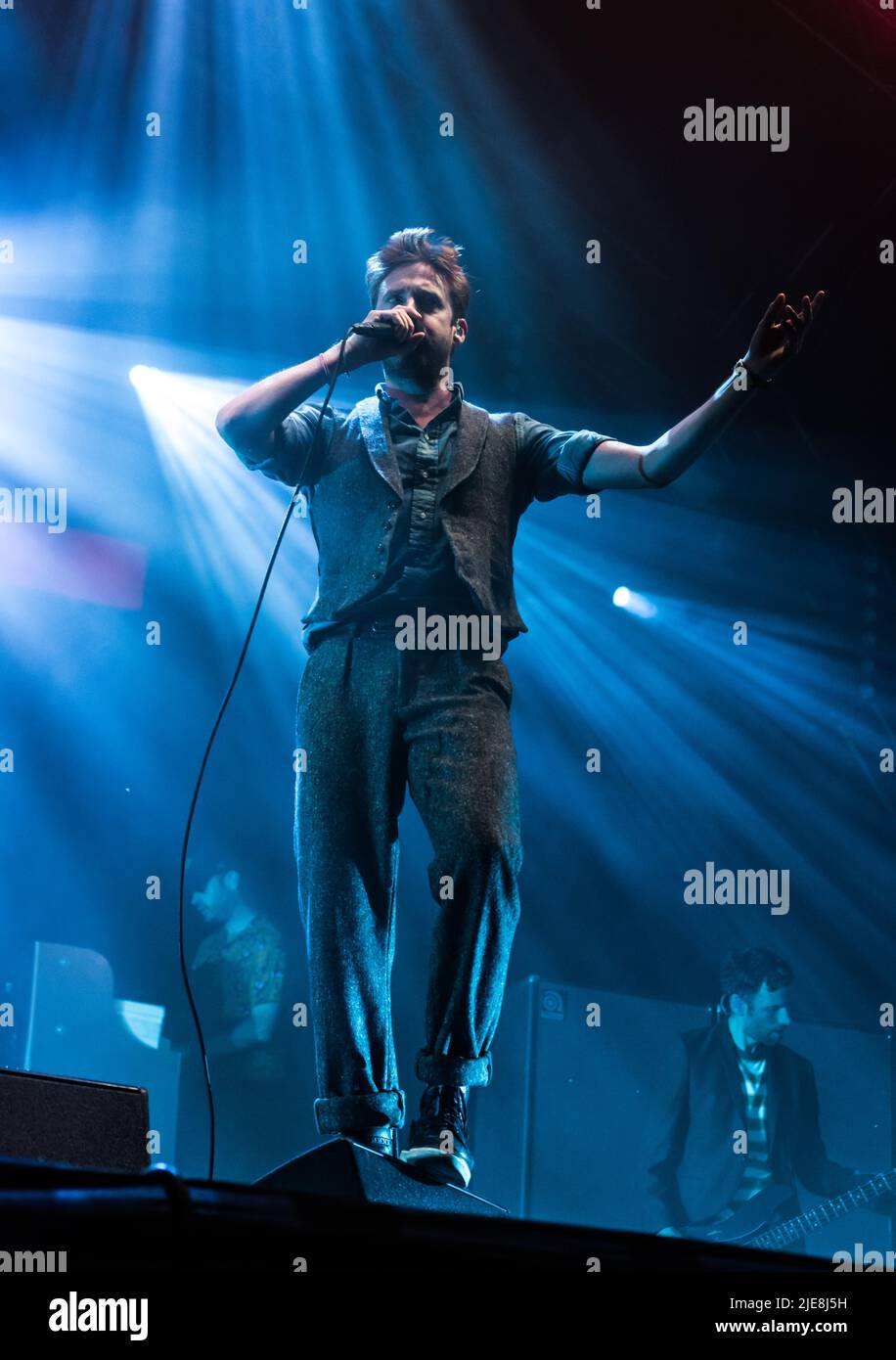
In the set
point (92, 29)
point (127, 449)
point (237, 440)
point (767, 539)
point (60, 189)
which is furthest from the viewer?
point (767, 539)

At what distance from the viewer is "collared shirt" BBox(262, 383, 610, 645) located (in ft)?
7.25

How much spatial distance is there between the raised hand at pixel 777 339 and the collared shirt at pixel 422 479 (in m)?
0.33

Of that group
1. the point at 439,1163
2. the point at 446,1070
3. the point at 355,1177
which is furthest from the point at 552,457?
the point at 355,1177

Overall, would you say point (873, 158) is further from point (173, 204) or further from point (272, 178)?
point (173, 204)

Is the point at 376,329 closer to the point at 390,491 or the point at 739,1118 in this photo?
the point at 390,491

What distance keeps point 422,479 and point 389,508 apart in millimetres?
81

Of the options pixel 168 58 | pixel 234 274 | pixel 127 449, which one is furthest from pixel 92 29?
pixel 127 449

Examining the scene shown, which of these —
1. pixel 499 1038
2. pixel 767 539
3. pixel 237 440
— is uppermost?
pixel 767 539

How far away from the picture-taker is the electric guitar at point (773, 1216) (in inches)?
165

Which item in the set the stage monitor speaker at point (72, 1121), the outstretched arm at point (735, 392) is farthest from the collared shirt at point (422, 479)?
the stage monitor speaker at point (72, 1121)

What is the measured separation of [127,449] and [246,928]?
185cm

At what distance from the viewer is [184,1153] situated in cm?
426

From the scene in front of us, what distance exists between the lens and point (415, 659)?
7.16 ft

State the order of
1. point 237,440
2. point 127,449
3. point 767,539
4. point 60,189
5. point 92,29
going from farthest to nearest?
1. point 767,539
2. point 127,449
3. point 60,189
4. point 92,29
5. point 237,440
